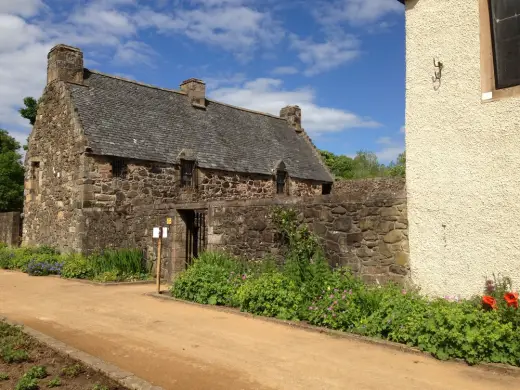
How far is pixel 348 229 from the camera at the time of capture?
Answer: 7891mm

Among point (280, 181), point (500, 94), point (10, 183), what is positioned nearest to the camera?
point (500, 94)

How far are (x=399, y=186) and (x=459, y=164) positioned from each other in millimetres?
14543

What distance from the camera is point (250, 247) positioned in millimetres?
9641

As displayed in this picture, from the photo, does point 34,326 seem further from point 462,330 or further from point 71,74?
point 71,74

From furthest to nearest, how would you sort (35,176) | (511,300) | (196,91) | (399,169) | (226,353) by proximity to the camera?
(399,169)
(196,91)
(35,176)
(226,353)
(511,300)

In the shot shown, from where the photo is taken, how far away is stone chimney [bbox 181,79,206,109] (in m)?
A: 21.6

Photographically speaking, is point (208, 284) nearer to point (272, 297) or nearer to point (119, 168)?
point (272, 297)

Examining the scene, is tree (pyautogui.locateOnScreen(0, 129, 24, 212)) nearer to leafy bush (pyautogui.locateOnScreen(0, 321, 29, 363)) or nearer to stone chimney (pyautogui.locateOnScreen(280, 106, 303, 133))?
stone chimney (pyautogui.locateOnScreen(280, 106, 303, 133))

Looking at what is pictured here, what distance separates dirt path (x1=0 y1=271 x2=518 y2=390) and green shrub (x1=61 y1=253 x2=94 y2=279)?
4332mm

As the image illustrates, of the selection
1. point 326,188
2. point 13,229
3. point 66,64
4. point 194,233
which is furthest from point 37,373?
point 326,188

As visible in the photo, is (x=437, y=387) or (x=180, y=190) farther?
(x=180, y=190)

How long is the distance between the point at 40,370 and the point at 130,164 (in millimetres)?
12174

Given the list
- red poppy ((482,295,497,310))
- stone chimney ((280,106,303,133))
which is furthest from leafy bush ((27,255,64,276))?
stone chimney ((280,106,303,133))

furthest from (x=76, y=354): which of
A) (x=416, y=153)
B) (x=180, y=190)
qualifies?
(x=180, y=190)
